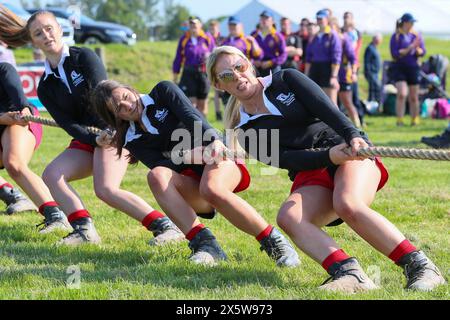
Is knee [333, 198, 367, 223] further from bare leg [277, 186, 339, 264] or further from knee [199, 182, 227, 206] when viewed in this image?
knee [199, 182, 227, 206]

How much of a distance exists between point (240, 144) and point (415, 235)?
1.55 m

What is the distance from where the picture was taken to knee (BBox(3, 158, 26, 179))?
19.9ft

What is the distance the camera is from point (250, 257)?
16.3 ft

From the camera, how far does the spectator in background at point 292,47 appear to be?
1463 cm

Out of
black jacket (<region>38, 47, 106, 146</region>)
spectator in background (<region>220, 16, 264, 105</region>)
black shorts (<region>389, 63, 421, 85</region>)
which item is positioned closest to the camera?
black jacket (<region>38, 47, 106, 146</region>)

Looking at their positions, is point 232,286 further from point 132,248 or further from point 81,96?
point 81,96

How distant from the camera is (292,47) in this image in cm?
1491

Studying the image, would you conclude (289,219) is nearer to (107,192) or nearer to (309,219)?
(309,219)

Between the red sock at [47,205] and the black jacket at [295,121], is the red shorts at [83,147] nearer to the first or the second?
the red sock at [47,205]

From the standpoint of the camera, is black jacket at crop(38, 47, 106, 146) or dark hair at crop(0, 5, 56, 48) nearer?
black jacket at crop(38, 47, 106, 146)

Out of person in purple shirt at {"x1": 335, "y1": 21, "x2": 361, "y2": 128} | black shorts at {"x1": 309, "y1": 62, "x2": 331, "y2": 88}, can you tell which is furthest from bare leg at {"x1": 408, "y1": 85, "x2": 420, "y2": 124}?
black shorts at {"x1": 309, "y1": 62, "x2": 331, "y2": 88}

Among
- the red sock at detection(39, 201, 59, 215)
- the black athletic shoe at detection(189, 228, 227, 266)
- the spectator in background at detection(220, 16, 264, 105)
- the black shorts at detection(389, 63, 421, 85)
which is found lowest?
the black shorts at detection(389, 63, 421, 85)

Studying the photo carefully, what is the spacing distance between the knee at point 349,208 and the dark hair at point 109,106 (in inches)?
58.8
